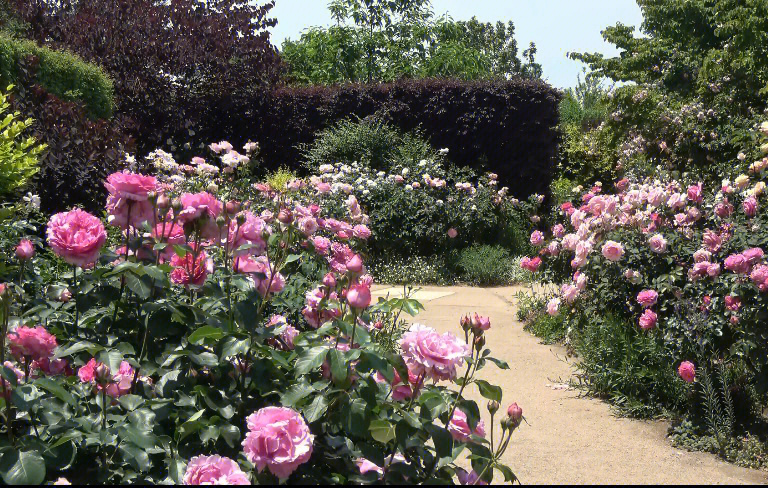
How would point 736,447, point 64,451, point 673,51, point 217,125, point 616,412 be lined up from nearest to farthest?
point 64,451 → point 736,447 → point 616,412 → point 217,125 → point 673,51

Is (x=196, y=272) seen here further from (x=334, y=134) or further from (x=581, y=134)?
(x=581, y=134)

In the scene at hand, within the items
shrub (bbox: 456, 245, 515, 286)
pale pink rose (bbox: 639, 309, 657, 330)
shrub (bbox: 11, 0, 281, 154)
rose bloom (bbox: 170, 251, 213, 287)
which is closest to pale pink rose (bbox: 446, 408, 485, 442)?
rose bloom (bbox: 170, 251, 213, 287)

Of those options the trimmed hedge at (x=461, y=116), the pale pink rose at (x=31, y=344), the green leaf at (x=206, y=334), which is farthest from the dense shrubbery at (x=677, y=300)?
the trimmed hedge at (x=461, y=116)

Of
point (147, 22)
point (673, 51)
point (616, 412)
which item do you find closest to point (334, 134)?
point (147, 22)

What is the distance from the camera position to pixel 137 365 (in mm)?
1631

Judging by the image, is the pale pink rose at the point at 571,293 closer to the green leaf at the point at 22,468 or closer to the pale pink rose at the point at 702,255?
the pale pink rose at the point at 702,255

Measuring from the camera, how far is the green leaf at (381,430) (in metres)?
1.51

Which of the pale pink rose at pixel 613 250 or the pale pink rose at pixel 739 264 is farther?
the pale pink rose at pixel 613 250

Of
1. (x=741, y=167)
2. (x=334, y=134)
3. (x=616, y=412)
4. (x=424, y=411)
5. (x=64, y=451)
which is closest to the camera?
(x=64, y=451)

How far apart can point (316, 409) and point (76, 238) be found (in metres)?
0.77

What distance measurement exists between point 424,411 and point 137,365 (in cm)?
65

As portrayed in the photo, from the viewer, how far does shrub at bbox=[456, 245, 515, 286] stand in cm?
840

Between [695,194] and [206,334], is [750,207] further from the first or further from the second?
[206,334]

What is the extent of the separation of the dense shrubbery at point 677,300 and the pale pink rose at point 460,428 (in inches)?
84.9
